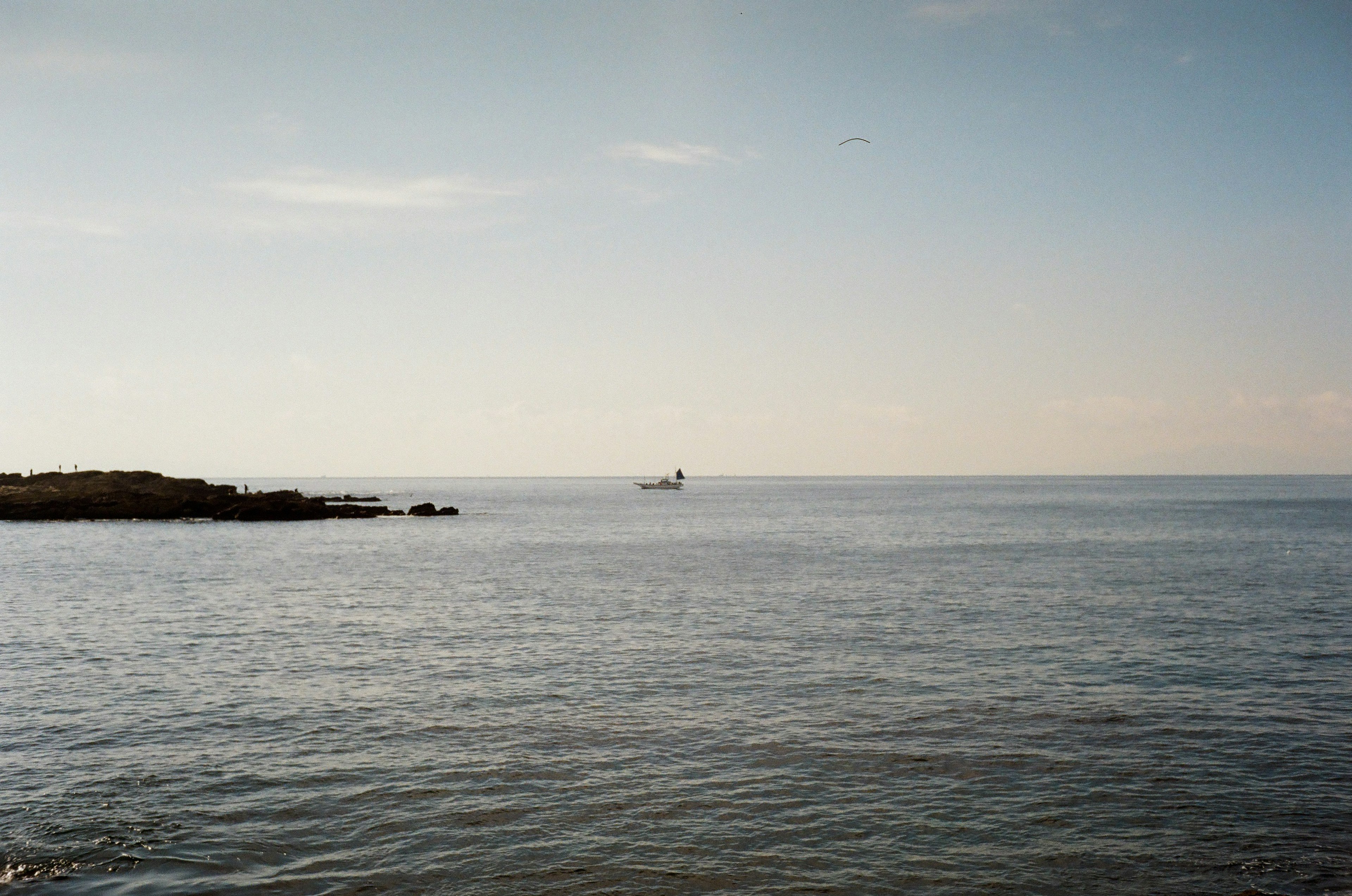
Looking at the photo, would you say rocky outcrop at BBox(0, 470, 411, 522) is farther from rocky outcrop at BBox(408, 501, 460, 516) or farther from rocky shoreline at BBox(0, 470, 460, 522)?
rocky outcrop at BBox(408, 501, 460, 516)

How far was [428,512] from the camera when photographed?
465ft

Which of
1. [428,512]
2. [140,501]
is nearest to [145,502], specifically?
[140,501]

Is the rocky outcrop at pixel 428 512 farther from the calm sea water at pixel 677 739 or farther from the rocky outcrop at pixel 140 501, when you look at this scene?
the calm sea water at pixel 677 739

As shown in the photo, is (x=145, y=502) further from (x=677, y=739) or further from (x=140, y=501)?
(x=677, y=739)

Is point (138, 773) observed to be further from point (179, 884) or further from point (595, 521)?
point (595, 521)

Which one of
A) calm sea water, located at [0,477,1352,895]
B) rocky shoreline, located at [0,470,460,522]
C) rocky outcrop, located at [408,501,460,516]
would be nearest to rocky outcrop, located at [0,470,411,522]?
rocky shoreline, located at [0,470,460,522]

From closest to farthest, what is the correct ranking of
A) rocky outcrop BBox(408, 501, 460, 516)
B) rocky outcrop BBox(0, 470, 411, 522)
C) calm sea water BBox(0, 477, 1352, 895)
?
calm sea water BBox(0, 477, 1352, 895)
rocky outcrop BBox(0, 470, 411, 522)
rocky outcrop BBox(408, 501, 460, 516)

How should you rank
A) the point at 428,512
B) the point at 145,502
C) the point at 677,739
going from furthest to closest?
the point at 428,512 → the point at 145,502 → the point at 677,739

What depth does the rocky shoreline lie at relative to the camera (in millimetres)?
125688

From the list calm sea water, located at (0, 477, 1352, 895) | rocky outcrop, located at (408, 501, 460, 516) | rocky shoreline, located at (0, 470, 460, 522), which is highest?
rocky shoreline, located at (0, 470, 460, 522)

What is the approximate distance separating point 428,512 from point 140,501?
125 ft

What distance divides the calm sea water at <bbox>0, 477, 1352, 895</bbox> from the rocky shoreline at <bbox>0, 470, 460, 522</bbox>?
256 feet

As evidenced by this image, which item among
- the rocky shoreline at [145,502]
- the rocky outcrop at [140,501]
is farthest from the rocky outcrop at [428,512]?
the rocky outcrop at [140,501]

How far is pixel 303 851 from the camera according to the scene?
1681 cm
